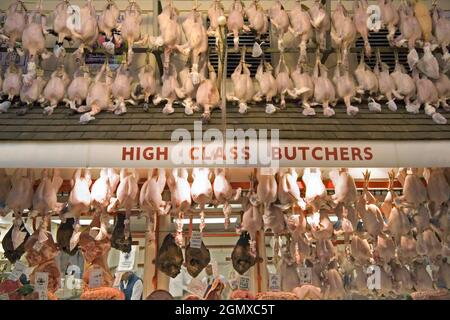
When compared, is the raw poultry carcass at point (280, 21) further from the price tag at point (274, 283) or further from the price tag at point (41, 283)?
the price tag at point (41, 283)

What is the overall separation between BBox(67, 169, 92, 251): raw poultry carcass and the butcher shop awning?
0.55m

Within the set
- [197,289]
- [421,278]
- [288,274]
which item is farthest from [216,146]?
[421,278]

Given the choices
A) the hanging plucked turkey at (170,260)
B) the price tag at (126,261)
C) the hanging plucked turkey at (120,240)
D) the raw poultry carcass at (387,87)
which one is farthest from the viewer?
the price tag at (126,261)

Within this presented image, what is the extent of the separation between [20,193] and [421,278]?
4.23 metres

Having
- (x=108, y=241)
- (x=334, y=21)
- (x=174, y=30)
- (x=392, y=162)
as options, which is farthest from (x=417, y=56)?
(x=108, y=241)

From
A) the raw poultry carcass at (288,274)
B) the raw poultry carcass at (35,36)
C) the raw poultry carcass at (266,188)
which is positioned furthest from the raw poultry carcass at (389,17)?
the raw poultry carcass at (35,36)

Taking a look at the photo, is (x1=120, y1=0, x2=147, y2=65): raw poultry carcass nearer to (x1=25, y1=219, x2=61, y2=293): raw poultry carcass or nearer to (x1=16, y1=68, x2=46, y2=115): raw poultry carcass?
(x1=16, y1=68, x2=46, y2=115): raw poultry carcass

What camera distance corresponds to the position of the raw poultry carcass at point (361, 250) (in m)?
4.94

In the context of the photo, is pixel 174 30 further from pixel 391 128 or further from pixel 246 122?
pixel 391 128

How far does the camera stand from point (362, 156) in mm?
3842

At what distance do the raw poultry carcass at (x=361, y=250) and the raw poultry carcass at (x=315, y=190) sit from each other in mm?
820

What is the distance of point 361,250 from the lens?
494 centimetres

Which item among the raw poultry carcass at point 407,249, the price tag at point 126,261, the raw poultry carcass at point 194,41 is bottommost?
the price tag at point 126,261
